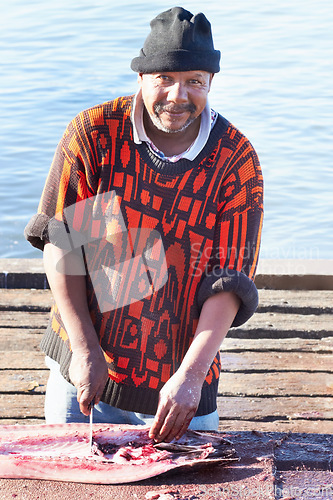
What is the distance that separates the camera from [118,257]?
8.64ft

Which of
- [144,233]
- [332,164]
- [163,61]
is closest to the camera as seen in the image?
[163,61]

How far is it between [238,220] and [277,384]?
161 centimetres

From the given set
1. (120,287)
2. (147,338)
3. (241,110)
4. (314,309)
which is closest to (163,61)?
(120,287)

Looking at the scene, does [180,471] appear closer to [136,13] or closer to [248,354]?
[248,354]

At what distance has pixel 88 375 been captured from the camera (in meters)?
2.47

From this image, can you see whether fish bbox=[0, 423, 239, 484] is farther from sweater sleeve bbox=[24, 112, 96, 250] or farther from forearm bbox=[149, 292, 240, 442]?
sweater sleeve bbox=[24, 112, 96, 250]

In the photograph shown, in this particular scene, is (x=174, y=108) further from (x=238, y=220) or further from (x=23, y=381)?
(x=23, y=381)

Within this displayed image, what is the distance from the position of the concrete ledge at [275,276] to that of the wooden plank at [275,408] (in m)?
1.20

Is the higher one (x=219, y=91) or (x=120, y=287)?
(x=219, y=91)

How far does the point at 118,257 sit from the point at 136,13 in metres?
17.9

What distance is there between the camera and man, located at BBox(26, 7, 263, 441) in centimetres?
251

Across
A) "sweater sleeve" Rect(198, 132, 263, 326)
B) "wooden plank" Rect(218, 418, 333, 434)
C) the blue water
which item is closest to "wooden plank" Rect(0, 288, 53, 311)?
"wooden plank" Rect(218, 418, 333, 434)

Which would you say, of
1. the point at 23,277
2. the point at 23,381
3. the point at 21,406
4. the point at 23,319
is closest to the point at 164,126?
the point at 21,406

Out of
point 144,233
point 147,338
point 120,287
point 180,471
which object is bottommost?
point 180,471
